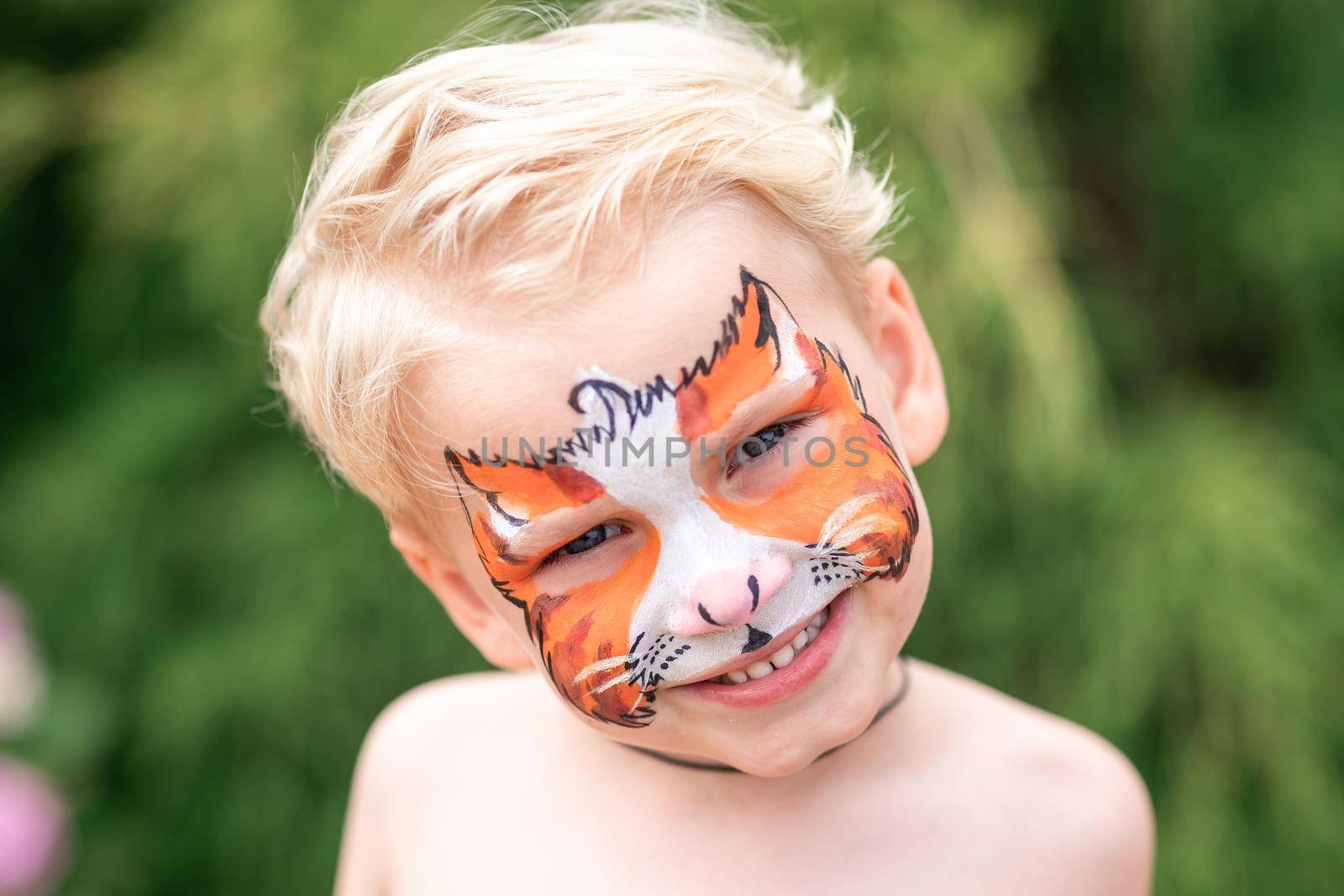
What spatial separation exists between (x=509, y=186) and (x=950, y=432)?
86 centimetres

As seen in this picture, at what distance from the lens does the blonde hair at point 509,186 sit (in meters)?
0.65

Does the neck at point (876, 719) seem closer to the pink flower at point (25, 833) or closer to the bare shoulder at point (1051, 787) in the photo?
the bare shoulder at point (1051, 787)

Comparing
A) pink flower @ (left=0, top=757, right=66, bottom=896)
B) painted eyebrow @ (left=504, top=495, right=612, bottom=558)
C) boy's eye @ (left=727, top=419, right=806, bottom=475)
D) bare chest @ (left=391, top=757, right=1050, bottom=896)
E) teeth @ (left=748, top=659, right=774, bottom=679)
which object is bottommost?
pink flower @ (left=0, top=757, right=66, bottom=896)

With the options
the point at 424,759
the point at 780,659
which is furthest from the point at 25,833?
the point at 780,659

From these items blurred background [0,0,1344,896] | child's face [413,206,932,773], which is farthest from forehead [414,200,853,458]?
blurred background [0,0,1344,896]

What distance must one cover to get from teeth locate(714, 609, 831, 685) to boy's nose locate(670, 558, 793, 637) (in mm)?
50

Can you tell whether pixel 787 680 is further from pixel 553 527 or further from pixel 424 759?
pixel 424 759

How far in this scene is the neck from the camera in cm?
79

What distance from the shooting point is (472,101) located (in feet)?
2.32

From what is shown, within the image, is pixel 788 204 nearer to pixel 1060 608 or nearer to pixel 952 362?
pixel 952 362

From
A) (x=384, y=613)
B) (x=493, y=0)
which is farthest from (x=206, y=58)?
(x=384, y=613)

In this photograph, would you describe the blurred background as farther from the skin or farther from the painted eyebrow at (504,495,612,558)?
the painted eyebrow at (504,495,612,558)

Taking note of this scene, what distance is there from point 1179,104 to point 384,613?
4.02 feet

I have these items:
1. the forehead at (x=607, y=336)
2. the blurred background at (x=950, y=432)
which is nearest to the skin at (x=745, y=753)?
the forehead at (x=607, y=336)
